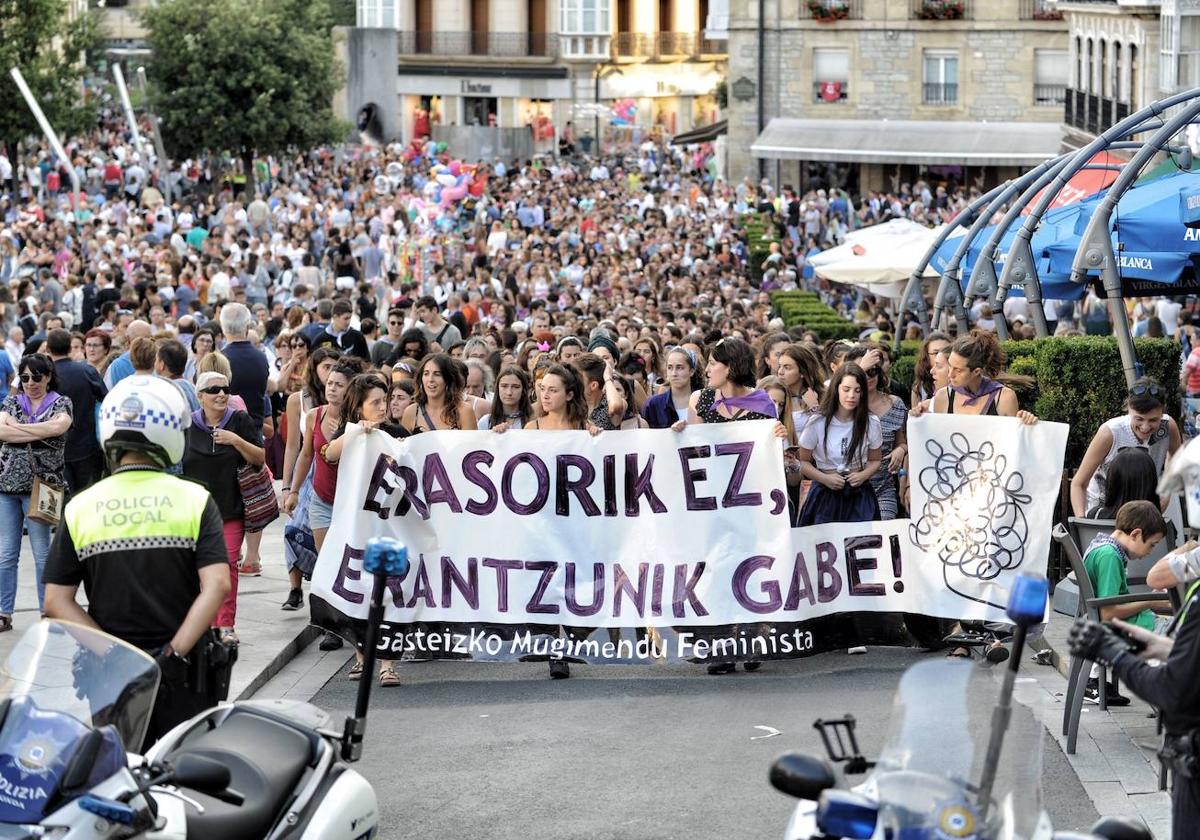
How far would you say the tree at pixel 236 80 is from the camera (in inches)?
2074

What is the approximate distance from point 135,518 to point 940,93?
53782mm

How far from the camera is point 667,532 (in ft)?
33.2

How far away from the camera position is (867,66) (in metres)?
58.5

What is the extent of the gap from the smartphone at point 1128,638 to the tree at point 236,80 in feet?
158

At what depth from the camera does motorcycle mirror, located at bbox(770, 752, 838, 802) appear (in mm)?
4734

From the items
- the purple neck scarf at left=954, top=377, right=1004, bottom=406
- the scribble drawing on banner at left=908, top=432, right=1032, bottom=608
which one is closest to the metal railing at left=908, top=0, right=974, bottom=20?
the purple neck scarf at left=954, top=377, right=1004, bottom=406

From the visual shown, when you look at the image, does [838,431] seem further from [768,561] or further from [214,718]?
[214,718]

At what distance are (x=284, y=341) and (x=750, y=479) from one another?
6.26 metres

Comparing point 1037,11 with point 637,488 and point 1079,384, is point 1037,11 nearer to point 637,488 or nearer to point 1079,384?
point 1079,384

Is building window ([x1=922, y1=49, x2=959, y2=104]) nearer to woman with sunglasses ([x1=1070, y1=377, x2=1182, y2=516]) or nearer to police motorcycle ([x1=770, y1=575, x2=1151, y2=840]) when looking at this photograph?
woman with sunglasses ([x1=1070, y1=377, x2=1182, y2=516])

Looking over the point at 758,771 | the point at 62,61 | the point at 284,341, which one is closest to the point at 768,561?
the point at 758,771

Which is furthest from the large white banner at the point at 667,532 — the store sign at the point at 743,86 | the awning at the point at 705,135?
the awning at the point at 705,135

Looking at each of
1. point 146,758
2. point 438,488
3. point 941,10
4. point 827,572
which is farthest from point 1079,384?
point 941,10

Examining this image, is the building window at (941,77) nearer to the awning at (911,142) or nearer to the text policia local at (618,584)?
the awning at (911,142)
